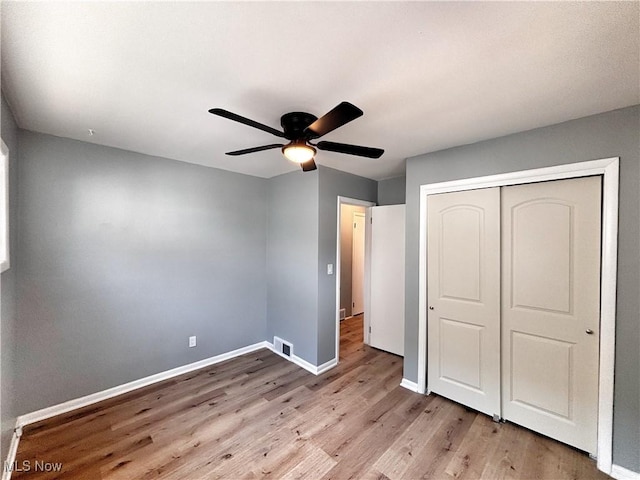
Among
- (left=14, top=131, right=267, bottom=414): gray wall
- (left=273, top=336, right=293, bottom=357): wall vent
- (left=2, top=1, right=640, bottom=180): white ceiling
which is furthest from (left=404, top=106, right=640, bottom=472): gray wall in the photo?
(left=14, top=131, right=267, bottom=414): gray wall

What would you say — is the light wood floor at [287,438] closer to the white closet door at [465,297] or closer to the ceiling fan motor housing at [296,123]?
the white closet door at [465,297]

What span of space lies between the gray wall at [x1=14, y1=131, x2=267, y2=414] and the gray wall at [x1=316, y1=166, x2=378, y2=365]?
112 centimetres

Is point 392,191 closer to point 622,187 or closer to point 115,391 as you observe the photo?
point 622,187

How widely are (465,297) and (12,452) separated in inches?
145

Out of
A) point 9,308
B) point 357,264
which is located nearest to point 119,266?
point 9,308

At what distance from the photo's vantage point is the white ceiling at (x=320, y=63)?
1014 millimetres

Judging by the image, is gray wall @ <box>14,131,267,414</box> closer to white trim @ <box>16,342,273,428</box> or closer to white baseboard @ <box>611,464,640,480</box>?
white trim @ <box>16,342,273,428</box>

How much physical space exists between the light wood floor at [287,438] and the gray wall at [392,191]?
2333mm

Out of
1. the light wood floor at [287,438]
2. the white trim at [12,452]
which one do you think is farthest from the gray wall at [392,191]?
the white trim at [12,452]

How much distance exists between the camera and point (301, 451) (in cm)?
186

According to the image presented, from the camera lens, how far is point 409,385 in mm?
2680

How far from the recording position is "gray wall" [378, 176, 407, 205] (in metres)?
3.61

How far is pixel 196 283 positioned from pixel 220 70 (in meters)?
2.42

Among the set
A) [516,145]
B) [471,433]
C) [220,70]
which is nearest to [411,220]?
[516,145]
